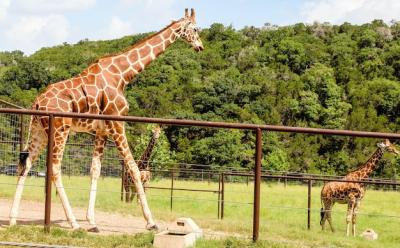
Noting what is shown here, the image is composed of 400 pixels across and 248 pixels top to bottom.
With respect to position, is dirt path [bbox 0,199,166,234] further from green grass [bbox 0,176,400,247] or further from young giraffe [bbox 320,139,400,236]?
young giraffe [bbox 320,139,400,236]

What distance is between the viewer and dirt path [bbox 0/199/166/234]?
708 cm

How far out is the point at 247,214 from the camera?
13.9 metres

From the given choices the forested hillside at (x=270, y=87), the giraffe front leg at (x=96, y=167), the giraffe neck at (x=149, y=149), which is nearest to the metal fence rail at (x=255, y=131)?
the giraffe front leg at (x=96, y=167)

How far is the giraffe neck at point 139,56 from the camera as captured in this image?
7.61 meters

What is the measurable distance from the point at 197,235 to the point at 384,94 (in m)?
46.1

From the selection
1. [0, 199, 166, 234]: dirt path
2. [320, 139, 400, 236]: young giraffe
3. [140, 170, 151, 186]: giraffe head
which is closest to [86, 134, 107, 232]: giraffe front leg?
[0, 199, 166, 234]: dirt path

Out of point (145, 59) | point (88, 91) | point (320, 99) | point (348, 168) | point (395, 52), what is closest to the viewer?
point (88, 91)

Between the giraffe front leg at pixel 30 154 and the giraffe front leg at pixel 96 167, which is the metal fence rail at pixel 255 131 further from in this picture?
the giraffe front leg at pixel 96 167

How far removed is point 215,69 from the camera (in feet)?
195

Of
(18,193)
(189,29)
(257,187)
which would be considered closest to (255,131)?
(257,187)

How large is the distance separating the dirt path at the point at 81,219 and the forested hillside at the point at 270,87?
22961 mm

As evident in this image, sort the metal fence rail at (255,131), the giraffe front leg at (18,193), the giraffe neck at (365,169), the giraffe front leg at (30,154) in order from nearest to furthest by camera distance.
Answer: the metal fence rail at (255,131) → the giraffe front leg at (18,193) → the giraffe front leg at (30,154) → the giraffe neck at (365,169)

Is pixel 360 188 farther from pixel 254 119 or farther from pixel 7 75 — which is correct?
pixel 7 75

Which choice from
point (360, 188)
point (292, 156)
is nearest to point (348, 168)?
point (292, 156)
